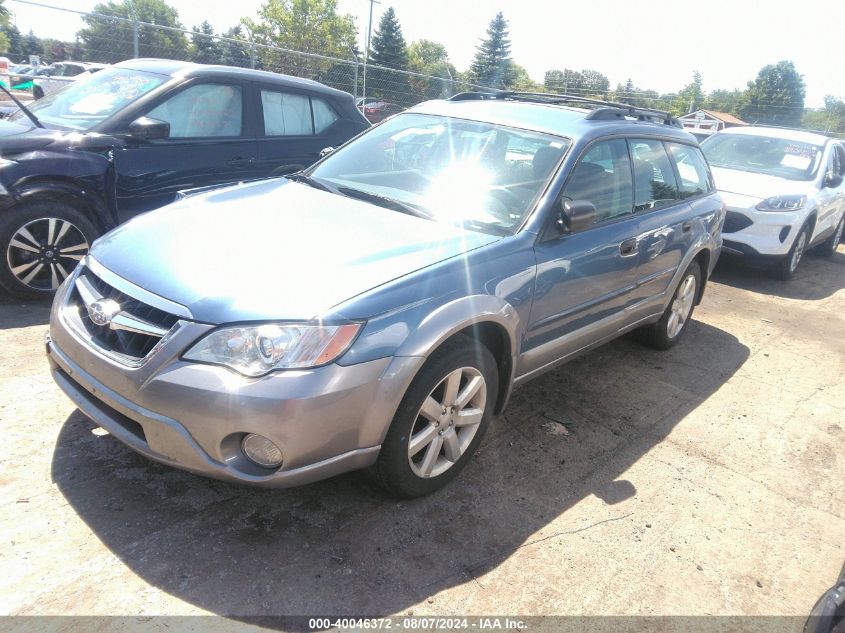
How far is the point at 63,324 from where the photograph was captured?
2.76 metres

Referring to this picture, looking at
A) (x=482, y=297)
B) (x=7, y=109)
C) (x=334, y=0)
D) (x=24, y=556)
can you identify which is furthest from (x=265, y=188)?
(x=334, y=0)

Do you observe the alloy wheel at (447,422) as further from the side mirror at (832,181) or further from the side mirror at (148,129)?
the side mirror at (832,181)

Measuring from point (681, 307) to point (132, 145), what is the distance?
443cm

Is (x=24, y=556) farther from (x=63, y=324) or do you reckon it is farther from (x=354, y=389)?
(x=354, y=389)

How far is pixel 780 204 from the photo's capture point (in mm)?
7418

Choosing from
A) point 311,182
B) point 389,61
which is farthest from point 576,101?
point 389,61

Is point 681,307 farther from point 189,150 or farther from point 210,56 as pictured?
point 210,56

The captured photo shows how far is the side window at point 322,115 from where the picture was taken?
6.25m

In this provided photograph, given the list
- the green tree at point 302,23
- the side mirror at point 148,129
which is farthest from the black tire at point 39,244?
the green tree at point 302,23

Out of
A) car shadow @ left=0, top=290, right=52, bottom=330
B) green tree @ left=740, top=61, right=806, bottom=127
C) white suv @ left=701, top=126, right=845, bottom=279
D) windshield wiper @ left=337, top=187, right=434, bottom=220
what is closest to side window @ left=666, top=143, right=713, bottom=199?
windshield wiper @ left=337, top=187, right=434, bottom=220

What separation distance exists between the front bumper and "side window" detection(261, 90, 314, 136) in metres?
3.79

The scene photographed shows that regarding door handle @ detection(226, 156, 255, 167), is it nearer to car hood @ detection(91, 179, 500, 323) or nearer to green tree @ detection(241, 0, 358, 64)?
car hood @ detection(91, 179, 500, 323)

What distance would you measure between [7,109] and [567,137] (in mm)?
6194

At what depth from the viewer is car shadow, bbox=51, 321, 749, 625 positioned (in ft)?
7.74
